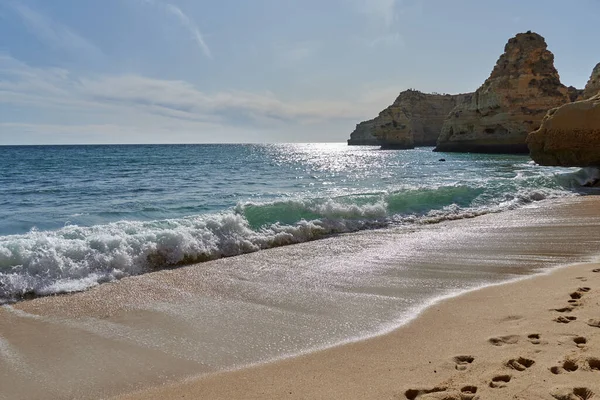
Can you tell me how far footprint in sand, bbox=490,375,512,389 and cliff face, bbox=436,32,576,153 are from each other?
4703cm

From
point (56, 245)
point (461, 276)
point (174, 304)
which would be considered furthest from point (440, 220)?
point (56, 245)

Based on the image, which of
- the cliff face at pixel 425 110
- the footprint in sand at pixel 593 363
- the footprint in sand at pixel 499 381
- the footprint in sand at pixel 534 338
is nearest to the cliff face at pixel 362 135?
the cliff face at pixel 425 110

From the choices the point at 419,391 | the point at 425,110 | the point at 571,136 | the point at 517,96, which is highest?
the point at 425,110

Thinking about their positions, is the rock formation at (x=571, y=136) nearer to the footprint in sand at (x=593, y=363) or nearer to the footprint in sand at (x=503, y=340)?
the footprint in sand at (x=503, y=340)

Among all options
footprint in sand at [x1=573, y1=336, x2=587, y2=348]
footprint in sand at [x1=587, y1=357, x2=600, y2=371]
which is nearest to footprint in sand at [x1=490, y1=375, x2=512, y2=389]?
footprint in sand at [x1=587, y1=357, x2=600, y2=371]

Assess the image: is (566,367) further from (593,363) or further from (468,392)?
(468,392)

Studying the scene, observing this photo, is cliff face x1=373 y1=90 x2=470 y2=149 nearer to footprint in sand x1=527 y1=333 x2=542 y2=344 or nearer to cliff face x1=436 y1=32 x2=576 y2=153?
cliff face x1=436 y1=32 x2=576 y2=153

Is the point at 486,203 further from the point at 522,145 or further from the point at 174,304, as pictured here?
the point at 522,145

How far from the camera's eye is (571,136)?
18.1 meters

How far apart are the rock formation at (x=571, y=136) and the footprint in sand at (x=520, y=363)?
18.2 metres

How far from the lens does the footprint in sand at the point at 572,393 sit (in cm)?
242

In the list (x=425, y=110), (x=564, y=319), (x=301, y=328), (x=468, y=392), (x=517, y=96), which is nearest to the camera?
(x=468, y=392)

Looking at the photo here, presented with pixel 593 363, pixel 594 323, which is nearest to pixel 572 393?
pixel 593 363

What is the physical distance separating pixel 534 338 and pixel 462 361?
0.75 meters
